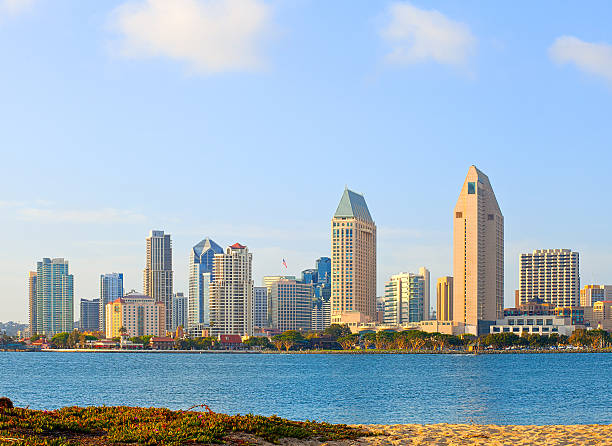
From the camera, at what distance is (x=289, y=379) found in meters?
140

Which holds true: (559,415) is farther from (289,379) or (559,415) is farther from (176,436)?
(289,379)

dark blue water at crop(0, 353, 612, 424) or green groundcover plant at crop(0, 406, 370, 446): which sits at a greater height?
green groundcover plant at crop(0, 406, 370, 446)

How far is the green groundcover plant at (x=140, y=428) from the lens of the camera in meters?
28.8

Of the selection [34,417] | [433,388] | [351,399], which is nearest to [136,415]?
[34,417]

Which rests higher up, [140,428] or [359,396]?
[140,428]

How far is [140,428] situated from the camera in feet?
99.6

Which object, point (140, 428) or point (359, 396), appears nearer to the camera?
point (140, 428)

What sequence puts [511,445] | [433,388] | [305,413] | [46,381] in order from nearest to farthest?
[511,445] < [305,413] < [433,388] < [46,381]

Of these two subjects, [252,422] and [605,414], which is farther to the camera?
[605,414]

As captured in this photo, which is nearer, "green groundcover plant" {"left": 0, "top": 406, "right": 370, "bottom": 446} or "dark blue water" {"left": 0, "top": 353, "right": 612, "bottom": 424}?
"green groundcover plant" {"left": 0, "top": 406, "right": 370, "bottom": 446}

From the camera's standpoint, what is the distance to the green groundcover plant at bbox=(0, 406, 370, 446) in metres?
28.8

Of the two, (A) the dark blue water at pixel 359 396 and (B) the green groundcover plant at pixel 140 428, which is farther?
(A) the dark blue water at pixel 359 396

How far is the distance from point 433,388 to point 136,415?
8050 centimetres

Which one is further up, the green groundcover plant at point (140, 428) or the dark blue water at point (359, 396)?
the green groundcover plant at point (140, 428)
